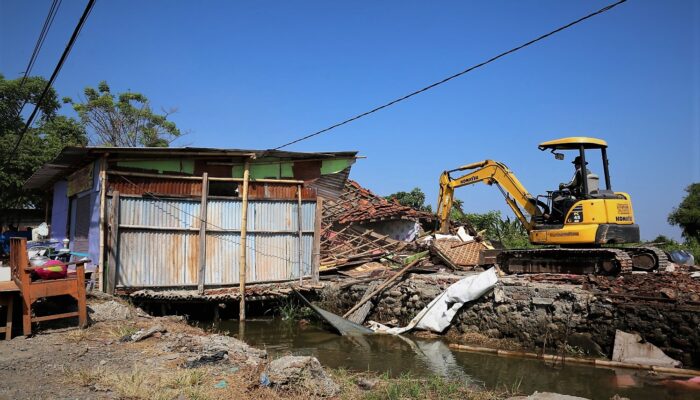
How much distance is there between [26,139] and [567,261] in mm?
23628

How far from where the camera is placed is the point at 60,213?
50.5 feet

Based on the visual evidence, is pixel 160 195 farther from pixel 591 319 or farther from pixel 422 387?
pixel 591 319

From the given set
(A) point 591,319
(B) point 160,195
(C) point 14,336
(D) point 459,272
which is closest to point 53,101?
(B) point 160,195

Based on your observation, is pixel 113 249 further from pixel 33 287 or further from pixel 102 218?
pixel 33 287

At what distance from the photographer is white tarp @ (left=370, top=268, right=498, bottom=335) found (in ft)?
35.5

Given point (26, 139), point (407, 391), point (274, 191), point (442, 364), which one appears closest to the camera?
point (407, 391)

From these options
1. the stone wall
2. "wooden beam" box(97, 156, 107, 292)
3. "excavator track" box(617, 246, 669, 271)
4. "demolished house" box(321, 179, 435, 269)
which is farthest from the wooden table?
"excavator track" box(617, 246, 669, 271)

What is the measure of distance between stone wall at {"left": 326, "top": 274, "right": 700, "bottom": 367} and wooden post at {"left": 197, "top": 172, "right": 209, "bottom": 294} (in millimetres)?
4912

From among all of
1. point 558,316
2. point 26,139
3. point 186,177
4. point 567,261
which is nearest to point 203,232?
point 186,177

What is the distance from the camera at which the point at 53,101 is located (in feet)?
89.6

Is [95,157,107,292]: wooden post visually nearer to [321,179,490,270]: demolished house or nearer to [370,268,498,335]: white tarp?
[321,179,490,270]: demolished house

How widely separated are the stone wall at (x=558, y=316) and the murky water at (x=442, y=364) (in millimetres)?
851

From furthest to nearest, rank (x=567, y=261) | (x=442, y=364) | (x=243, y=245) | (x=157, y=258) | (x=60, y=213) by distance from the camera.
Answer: (x=60, y=213), (x=243, y=245), (x=567, y=261), (x=157, y=258), (x=442, y=364)

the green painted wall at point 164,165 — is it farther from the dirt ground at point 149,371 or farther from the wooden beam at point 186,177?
the dirt ground at point 149,371
